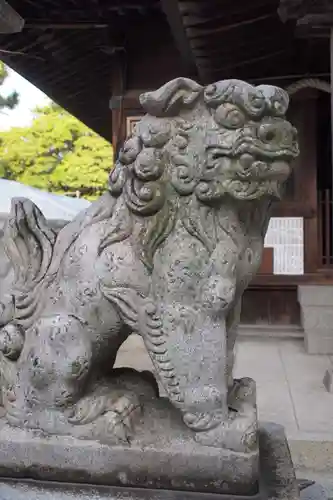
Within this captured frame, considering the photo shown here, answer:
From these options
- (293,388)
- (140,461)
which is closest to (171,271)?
(140,461)

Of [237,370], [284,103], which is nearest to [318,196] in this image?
[237,370]

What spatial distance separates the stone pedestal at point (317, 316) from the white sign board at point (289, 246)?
32cm

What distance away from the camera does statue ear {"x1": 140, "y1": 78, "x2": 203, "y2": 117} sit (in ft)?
4.44

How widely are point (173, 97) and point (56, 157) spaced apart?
15.2 m

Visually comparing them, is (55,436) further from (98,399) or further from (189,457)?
(189,457)

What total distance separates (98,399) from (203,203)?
55cm

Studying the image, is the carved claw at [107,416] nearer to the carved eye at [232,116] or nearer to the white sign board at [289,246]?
the carved eye at [232,116]

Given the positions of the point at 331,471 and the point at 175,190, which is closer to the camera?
the point at 175,190

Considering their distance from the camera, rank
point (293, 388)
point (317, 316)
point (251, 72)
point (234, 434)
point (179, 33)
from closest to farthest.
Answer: point (234, 434) → point (293, 388) → point (179, 33) → point (317, 316) → point (251, 72)

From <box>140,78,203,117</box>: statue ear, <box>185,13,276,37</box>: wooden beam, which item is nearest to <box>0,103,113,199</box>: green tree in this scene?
<box>185,13,276,37</box>: wooden beam

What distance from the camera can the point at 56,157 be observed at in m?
16.0

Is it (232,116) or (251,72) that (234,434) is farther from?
(251,72)

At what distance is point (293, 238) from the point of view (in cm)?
606

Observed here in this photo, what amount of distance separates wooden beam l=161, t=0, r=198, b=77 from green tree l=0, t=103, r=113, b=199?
9431mm
